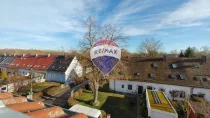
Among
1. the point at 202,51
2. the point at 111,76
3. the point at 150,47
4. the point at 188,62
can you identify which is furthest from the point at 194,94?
the point at 202,51

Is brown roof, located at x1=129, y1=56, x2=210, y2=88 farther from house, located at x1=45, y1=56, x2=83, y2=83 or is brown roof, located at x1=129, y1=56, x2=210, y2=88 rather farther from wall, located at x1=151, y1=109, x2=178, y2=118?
house, located at x1=45, y1=56, x2=83, y2=83

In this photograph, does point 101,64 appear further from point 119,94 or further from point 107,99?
point 119,94

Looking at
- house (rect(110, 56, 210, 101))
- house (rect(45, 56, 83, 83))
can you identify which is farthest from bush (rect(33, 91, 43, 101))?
house (rect(110, 56, 210, 101))

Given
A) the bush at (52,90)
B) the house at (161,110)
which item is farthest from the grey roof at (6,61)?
the house at (161,110)

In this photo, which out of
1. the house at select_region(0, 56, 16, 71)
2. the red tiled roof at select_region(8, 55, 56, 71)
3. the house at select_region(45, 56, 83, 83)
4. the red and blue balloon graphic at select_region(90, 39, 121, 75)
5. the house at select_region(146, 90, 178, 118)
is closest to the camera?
the red and blue balloon graphic at select_region(90, 39, 121, 75)

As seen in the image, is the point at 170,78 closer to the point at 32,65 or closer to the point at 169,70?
the point at 169,70

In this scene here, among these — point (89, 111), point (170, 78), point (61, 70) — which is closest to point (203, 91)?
point (170, 78)
